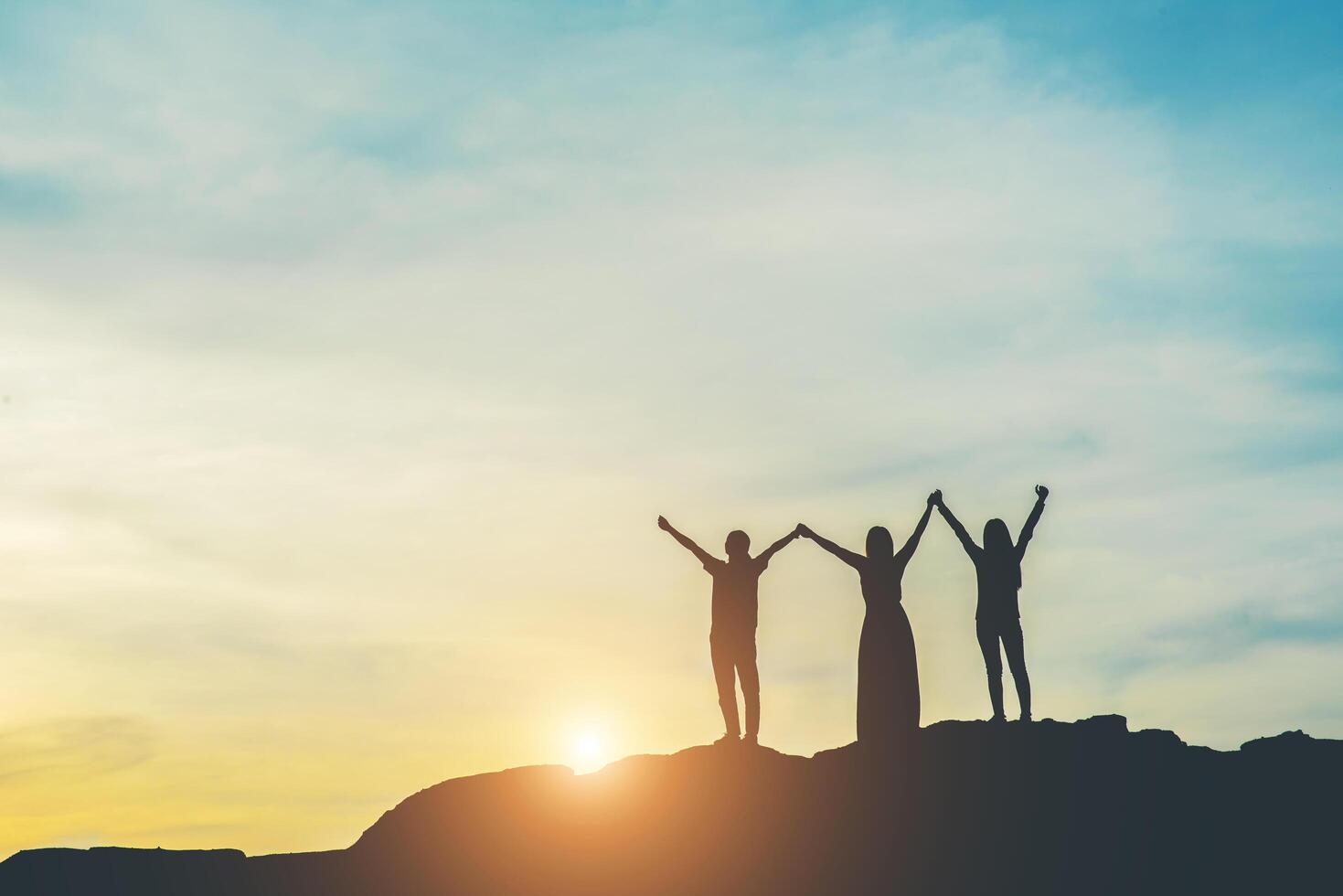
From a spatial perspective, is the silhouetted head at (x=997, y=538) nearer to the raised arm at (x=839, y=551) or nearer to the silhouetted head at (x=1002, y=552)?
the silhouetted head at (x=1002, y=552)

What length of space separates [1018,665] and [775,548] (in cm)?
425

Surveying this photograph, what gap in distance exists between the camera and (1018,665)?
74.0 ft

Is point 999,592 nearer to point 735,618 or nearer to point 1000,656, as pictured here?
point 1000,656

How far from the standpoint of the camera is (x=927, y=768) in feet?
74.2

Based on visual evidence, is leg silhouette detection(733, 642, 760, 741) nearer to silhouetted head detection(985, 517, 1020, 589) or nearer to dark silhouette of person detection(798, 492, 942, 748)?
dark silhouette of person detection(798, 492, 942, 748)

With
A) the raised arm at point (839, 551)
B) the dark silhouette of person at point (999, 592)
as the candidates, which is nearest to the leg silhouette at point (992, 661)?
the dark silhouette of person at point (999, 592)

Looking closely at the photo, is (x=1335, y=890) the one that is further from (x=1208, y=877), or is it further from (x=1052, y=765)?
(x=1052, y=765)

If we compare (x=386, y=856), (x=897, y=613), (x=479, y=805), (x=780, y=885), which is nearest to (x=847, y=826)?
(x=780, y=885)

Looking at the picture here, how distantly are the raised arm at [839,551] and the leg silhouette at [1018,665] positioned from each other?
2.57 m

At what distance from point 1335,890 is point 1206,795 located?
7.37 feet

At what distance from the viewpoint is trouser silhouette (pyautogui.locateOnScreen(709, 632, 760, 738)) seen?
22.7 m

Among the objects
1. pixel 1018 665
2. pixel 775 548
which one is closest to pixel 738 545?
pixel 775 548

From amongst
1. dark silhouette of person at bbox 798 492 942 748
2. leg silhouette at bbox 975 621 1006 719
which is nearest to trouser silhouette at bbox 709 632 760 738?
dark silhouette of person at bbox 798 492 942 748

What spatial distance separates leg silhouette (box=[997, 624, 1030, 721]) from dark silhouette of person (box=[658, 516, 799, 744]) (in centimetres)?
371
